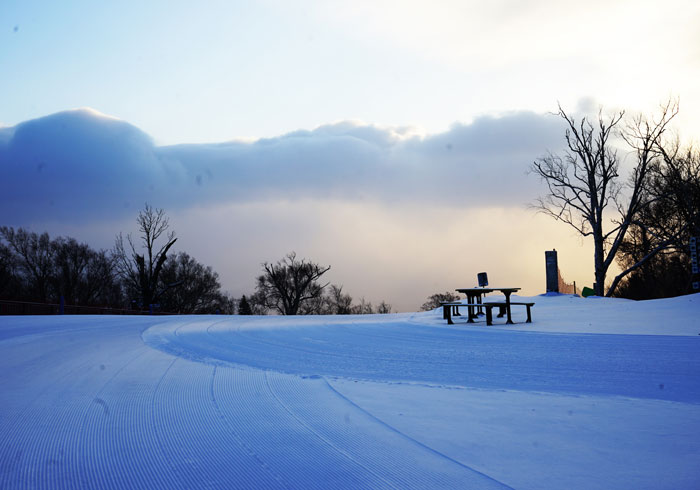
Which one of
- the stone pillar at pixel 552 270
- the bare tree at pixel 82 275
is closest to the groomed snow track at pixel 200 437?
the stone pillar at pixel 552 270

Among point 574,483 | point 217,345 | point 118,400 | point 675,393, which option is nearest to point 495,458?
point 574,483

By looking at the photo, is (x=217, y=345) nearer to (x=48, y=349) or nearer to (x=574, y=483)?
(x=48, y=349)

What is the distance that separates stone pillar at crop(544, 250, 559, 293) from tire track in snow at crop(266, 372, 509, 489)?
18.6m

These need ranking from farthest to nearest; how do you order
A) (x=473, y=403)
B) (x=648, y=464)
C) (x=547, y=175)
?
(x=547, y=175)
(x=473, y=403)
(x=648, y=464)

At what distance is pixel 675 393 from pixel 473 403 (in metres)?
1.91

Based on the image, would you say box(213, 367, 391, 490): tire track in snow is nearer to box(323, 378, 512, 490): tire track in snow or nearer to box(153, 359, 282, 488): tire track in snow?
box(153, 359, 282, 488): tire track in snow

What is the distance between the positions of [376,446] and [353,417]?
2.13ft

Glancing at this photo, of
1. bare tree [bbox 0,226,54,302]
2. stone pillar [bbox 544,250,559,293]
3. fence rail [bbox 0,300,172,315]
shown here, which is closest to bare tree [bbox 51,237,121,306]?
bare tree [bbox 0,226,54,302]

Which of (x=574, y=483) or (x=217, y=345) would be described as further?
(x=217, y=345)

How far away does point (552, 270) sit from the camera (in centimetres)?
2111

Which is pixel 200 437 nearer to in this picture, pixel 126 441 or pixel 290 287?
pixel 126 441

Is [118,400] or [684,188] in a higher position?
[684,188]

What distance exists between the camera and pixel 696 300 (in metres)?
13.0

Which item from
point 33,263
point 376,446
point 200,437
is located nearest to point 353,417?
point 376,446
